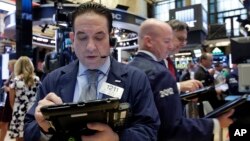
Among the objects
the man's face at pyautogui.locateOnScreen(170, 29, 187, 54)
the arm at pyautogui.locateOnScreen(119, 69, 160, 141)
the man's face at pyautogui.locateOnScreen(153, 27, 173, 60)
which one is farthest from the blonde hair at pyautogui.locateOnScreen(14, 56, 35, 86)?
the arm at pyautogui.locateOnScreen(119, 69, 160, 141)

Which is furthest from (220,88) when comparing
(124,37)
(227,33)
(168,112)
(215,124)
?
(227,33)

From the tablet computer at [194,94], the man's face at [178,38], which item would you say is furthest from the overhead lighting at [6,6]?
the tablet computer at [194,94]

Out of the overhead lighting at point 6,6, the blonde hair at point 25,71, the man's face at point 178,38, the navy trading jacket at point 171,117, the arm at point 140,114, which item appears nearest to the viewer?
the arm at point 140,114

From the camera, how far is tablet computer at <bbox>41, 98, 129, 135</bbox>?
3.34 feet

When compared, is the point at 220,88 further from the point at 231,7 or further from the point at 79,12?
the point at 231,7

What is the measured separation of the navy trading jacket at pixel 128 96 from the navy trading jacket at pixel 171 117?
40 centimetres

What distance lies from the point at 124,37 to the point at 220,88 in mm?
12909

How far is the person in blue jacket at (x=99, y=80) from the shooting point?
1244mm

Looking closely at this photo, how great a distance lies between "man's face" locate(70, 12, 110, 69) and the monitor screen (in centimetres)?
211

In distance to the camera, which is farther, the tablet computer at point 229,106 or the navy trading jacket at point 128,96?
the tablet computer at point 229,106

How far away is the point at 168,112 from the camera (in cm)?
172

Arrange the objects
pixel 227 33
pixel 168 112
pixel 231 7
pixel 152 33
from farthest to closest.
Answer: pixel 231 7 → pixel 227 33 → pixel 152 33 → pixel 168 112

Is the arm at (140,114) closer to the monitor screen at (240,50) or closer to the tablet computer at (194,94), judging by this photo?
the tablet computer at (194,94)

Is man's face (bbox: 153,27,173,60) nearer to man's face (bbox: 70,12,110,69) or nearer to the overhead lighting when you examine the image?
man's face (bbox: 70,12,110,69)
